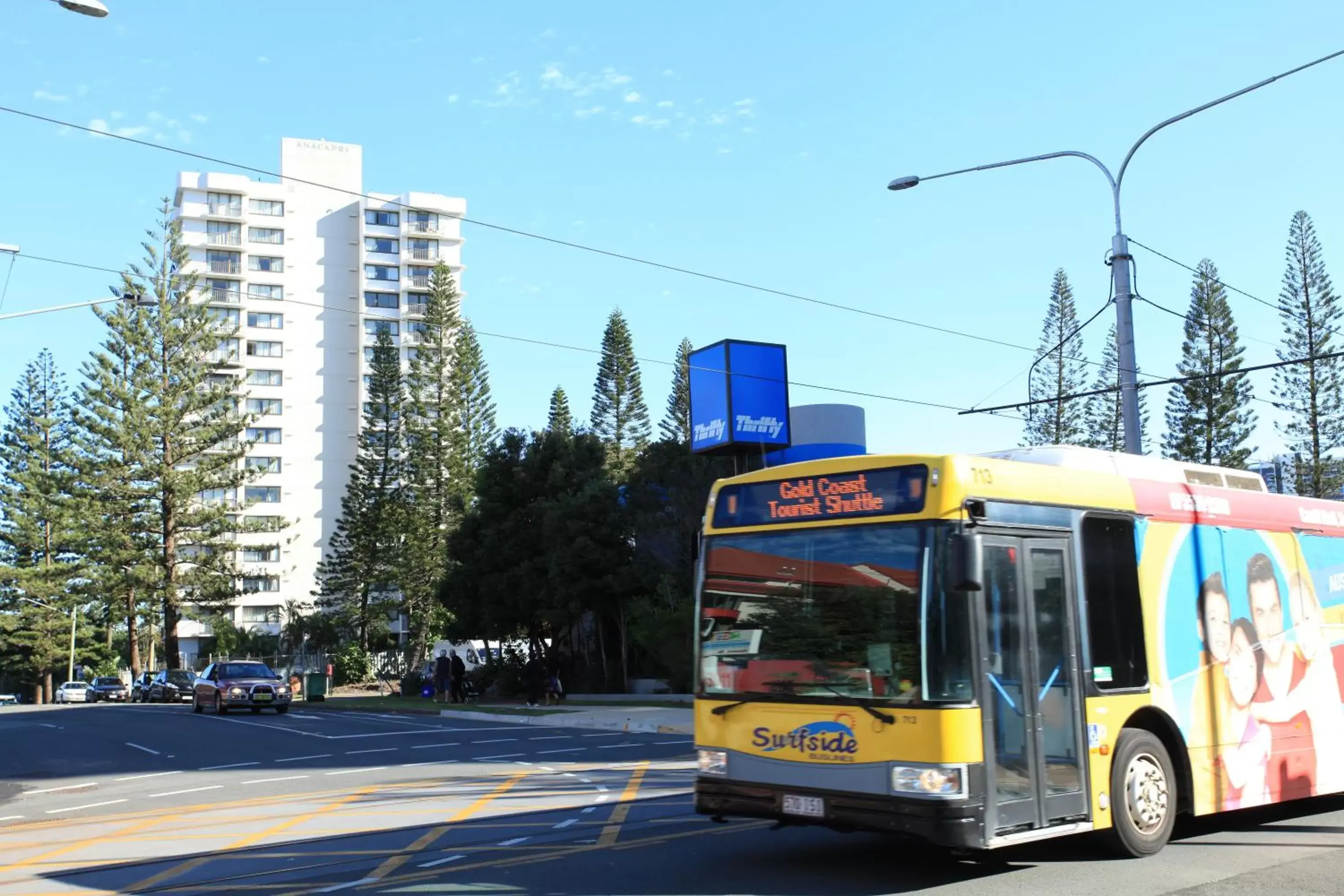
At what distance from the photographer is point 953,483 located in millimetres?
7840

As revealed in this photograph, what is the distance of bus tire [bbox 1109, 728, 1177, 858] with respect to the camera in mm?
8461

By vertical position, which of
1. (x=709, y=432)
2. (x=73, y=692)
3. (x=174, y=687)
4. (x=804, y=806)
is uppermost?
(x=709, y=432)

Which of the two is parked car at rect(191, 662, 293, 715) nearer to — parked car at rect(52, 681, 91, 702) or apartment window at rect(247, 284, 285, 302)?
parked car at rect(52, 681, 91, 702)

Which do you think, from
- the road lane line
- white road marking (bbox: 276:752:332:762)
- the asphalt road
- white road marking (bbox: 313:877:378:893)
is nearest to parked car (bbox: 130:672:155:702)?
white road marking (bbox: 276:752:332:762)

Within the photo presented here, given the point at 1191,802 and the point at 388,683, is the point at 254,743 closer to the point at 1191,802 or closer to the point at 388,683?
the point at 1191,802

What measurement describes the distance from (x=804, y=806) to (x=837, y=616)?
3.98 feet

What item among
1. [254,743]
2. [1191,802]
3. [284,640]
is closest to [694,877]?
[1191,802]

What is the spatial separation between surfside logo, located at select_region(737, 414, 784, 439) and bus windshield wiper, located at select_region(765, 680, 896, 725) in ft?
84.9

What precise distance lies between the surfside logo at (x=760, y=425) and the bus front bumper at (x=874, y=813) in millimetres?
25931

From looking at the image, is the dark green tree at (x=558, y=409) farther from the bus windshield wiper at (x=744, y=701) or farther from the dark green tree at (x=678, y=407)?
the bus windshield wiper at (x=744, y=701)

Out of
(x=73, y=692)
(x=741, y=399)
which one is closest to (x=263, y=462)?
(x=73, y=692)

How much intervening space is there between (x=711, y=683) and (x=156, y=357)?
61711 millimetres

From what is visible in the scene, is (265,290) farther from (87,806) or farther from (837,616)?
(837,616)

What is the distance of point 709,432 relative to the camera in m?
34.7
